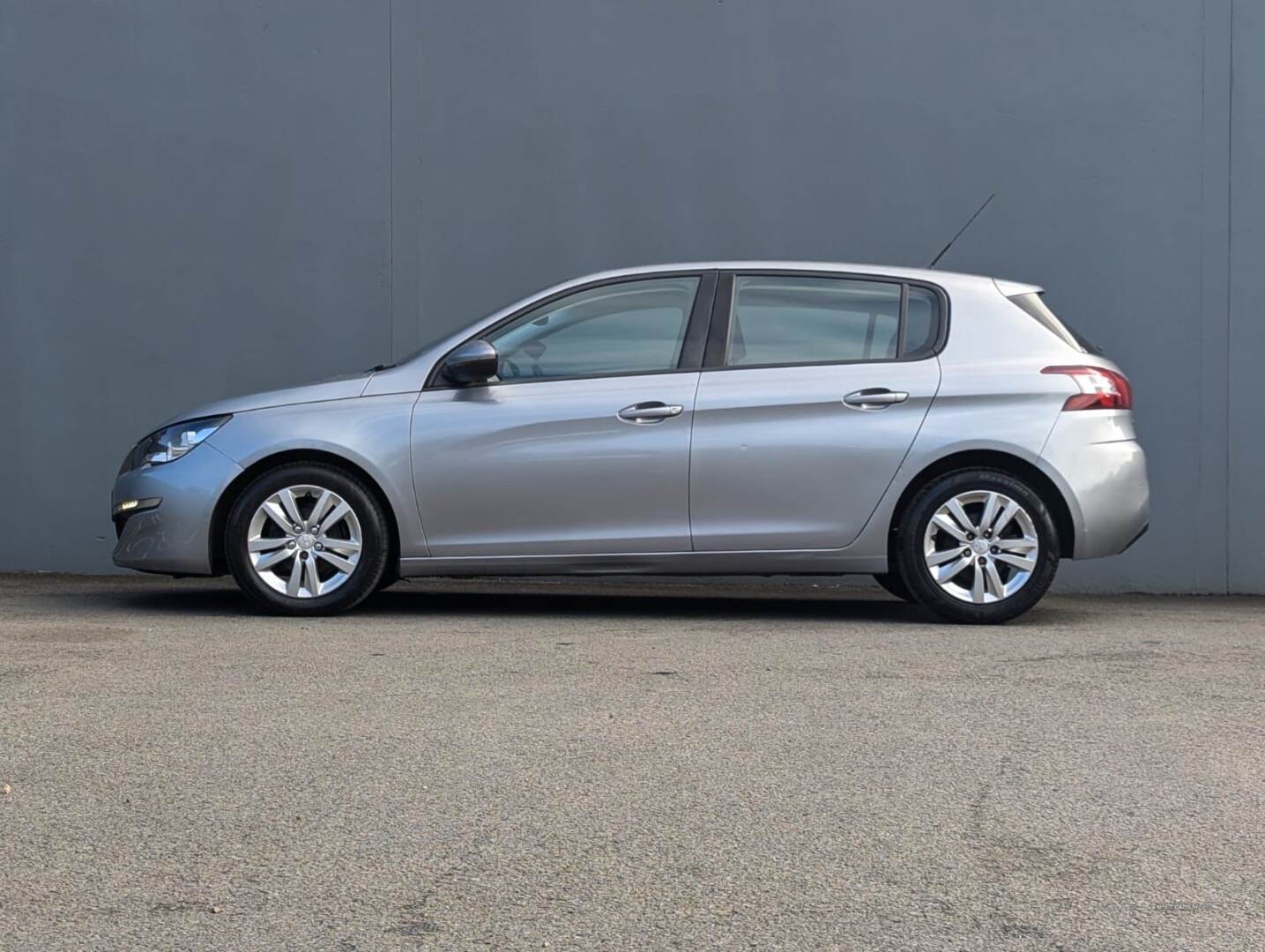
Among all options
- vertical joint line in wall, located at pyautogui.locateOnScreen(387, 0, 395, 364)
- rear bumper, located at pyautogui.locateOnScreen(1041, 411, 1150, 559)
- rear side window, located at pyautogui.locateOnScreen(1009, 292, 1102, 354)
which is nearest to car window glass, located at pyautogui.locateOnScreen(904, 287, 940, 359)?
rear side window, located at pyautogui.locateOnScreen(1009, 292, 1102, 354)

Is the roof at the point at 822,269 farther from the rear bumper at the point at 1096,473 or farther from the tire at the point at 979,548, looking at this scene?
the tire at the point at 979,548

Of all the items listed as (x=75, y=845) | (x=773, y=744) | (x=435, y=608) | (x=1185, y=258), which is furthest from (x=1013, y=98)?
(x=75, y=845)

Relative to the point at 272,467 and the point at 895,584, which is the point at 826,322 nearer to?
the point at 895,584

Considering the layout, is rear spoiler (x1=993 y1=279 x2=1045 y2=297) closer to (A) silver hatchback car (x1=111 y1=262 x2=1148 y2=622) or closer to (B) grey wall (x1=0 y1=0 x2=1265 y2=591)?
(A) silver hatchback car (x1=111 y1=262 x2=1148 y2=622)

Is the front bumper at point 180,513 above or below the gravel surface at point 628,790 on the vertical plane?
above

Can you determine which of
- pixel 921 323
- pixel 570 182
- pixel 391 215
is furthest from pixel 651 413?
pixel 391 215

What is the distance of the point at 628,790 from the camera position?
155 inches

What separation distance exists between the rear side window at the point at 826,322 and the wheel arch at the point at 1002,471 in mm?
513

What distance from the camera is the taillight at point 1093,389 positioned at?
23.2 ft

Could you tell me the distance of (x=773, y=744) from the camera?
4.43 metres

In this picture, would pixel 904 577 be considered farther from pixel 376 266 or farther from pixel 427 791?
pixel 376 266

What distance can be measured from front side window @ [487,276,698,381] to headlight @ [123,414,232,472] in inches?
53.1

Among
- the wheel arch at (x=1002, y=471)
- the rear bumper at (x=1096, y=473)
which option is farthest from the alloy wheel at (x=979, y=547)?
the rear bumper at (x=1096, y=473)

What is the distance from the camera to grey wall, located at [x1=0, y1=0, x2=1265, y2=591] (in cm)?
959
